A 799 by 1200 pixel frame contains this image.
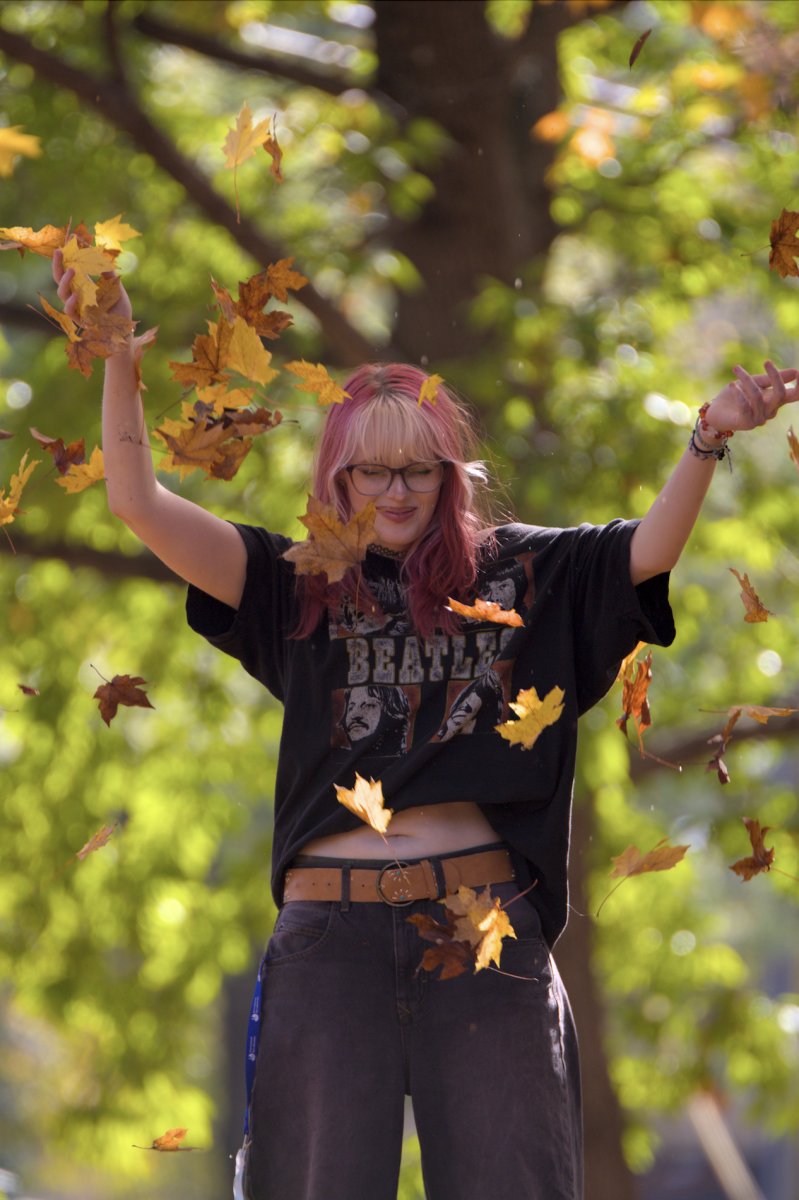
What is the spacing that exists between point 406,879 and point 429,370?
2570 mm

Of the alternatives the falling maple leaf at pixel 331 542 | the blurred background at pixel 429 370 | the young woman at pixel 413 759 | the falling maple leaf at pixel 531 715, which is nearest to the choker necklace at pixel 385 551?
the young woman at pixel 413 759

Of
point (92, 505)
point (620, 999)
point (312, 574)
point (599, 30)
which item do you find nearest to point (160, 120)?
point (92, 505)

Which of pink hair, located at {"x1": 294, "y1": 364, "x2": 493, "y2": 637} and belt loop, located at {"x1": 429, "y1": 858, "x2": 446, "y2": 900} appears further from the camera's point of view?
pink hair, located at {"x1": 294, "y1": 364, "x2": 493, "y2": 637}

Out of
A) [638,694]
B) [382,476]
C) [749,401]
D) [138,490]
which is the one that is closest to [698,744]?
[638,694]

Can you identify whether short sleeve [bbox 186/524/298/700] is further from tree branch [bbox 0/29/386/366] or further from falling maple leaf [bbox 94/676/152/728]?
tree branch [bbox 0/29/386/366]

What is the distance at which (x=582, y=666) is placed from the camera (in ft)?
6.00

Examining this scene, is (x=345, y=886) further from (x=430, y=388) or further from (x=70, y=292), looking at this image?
(x=70, y=292)

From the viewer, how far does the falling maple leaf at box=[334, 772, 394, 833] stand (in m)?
1.60

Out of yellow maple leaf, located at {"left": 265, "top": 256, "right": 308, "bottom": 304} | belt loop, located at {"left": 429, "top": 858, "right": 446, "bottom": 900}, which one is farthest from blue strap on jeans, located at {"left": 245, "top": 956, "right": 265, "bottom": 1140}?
yellow maple leaf, located at {"left": 265, "top": 256, "right": 308, "bottom": 304}

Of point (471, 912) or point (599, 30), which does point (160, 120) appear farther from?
point (471, 912)

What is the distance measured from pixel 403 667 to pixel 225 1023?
19092 mm

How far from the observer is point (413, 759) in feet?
5.55

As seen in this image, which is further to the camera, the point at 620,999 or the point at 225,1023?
the point at 225,1023

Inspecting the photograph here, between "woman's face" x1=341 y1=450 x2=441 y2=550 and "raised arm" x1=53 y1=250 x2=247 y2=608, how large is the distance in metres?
0.23
